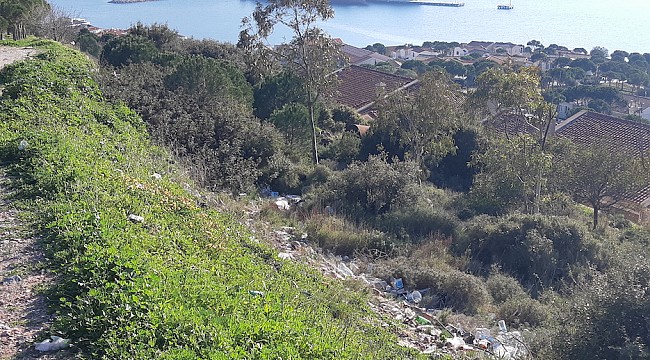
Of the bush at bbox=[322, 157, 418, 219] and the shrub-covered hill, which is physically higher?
the shrub-covered hill

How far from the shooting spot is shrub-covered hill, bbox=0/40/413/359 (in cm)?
435

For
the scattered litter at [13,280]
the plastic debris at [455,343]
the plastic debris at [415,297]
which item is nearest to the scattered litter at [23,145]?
the scattered litter at [13,280]

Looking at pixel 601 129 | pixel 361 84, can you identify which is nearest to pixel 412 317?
pixel 601 129

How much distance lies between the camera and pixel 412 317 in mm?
8078

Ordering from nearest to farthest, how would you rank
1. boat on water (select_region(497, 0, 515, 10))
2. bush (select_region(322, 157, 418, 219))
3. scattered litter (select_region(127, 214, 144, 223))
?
scattered litter (select_region(127, 214, 144, 223)), bush (select_region(322, 157, 418, 219)), boat on water (select_region(497, 0, 515, 10))

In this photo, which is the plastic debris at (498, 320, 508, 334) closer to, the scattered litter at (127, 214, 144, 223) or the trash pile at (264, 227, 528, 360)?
the trash pile at (264, 227, 528, 360)

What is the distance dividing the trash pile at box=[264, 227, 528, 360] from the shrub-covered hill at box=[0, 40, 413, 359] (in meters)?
0.57

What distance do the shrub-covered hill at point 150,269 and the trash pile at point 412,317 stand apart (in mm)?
573

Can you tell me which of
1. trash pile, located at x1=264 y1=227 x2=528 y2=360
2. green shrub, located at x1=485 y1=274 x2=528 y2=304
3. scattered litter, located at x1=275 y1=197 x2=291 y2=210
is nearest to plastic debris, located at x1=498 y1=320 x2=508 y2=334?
trash pile, located at x1=264 y1=227 x2=528 y2=360

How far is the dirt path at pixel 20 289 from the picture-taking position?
14.3 ft

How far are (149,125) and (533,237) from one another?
840 centimetres

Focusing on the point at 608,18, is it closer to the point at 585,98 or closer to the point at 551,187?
the point at 585,98

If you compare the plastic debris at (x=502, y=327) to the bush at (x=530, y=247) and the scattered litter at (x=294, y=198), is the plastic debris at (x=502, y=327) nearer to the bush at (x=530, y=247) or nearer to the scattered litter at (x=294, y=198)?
the bush at (x=530, y=247)

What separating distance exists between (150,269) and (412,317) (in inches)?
162
